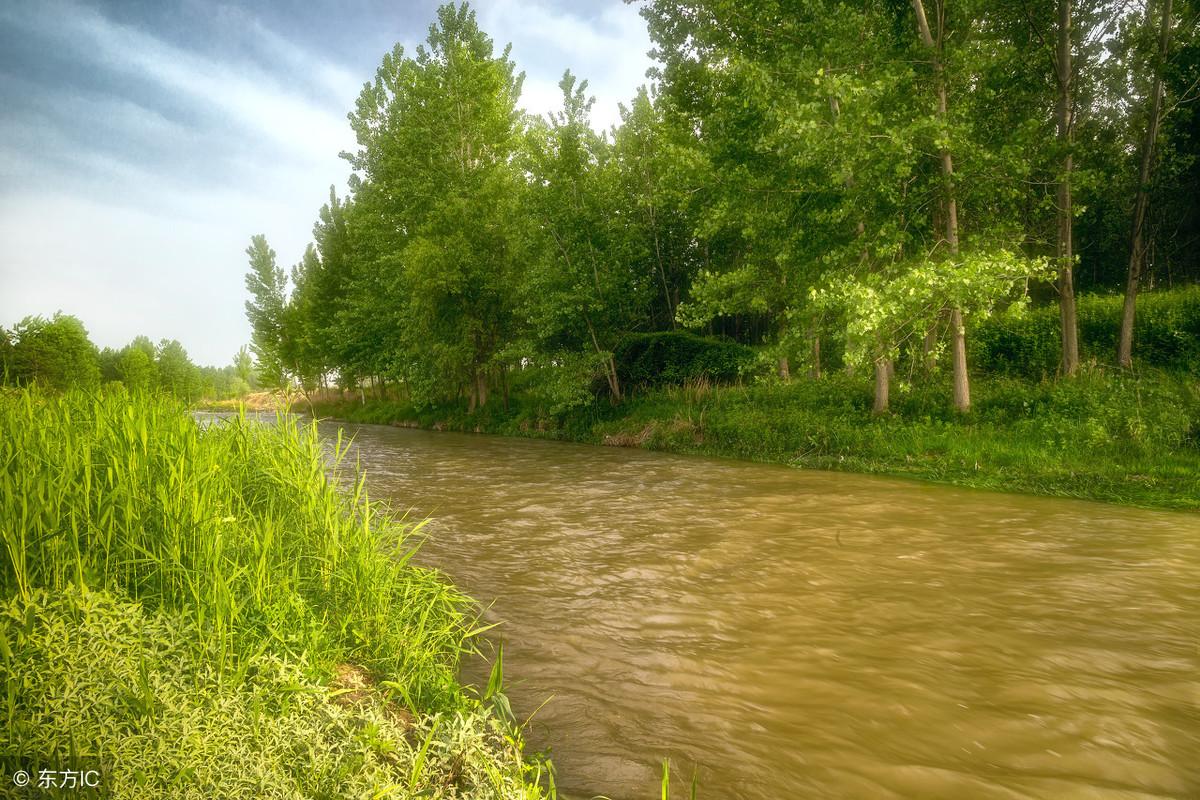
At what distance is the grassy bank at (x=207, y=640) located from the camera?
2.31 m

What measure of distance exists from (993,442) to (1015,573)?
6.65 m

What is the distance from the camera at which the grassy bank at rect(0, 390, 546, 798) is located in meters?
2.31

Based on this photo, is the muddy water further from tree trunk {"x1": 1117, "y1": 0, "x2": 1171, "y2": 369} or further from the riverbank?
tree trunk {"x1": 1117, "y1": 0, "x2": 1171, "y2": 369}

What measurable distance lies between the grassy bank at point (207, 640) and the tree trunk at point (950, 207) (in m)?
12.6

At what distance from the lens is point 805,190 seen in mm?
14062

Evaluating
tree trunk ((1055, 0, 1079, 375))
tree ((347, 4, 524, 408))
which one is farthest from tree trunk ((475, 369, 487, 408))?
tree trunk ((1055, 0, 1079, 375))

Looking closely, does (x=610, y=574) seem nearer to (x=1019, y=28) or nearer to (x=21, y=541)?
(x=21, y=541)

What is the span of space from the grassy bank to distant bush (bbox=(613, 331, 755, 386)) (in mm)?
16838

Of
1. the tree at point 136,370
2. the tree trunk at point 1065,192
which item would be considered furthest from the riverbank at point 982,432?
the tree at point 136,370

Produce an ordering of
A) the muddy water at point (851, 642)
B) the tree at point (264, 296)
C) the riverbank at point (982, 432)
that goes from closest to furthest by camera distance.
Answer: the muddy water at point (851, 642), the riverbank at point (982, 432), the tree at point (264, 296)

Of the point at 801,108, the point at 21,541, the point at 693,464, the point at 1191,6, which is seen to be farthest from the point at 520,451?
the point at 1191,6

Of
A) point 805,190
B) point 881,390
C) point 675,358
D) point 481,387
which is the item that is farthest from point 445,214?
point 881,390

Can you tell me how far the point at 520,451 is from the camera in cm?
1856

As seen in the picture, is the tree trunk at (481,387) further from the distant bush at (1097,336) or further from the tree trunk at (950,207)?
the tree trunk at (950,207)
